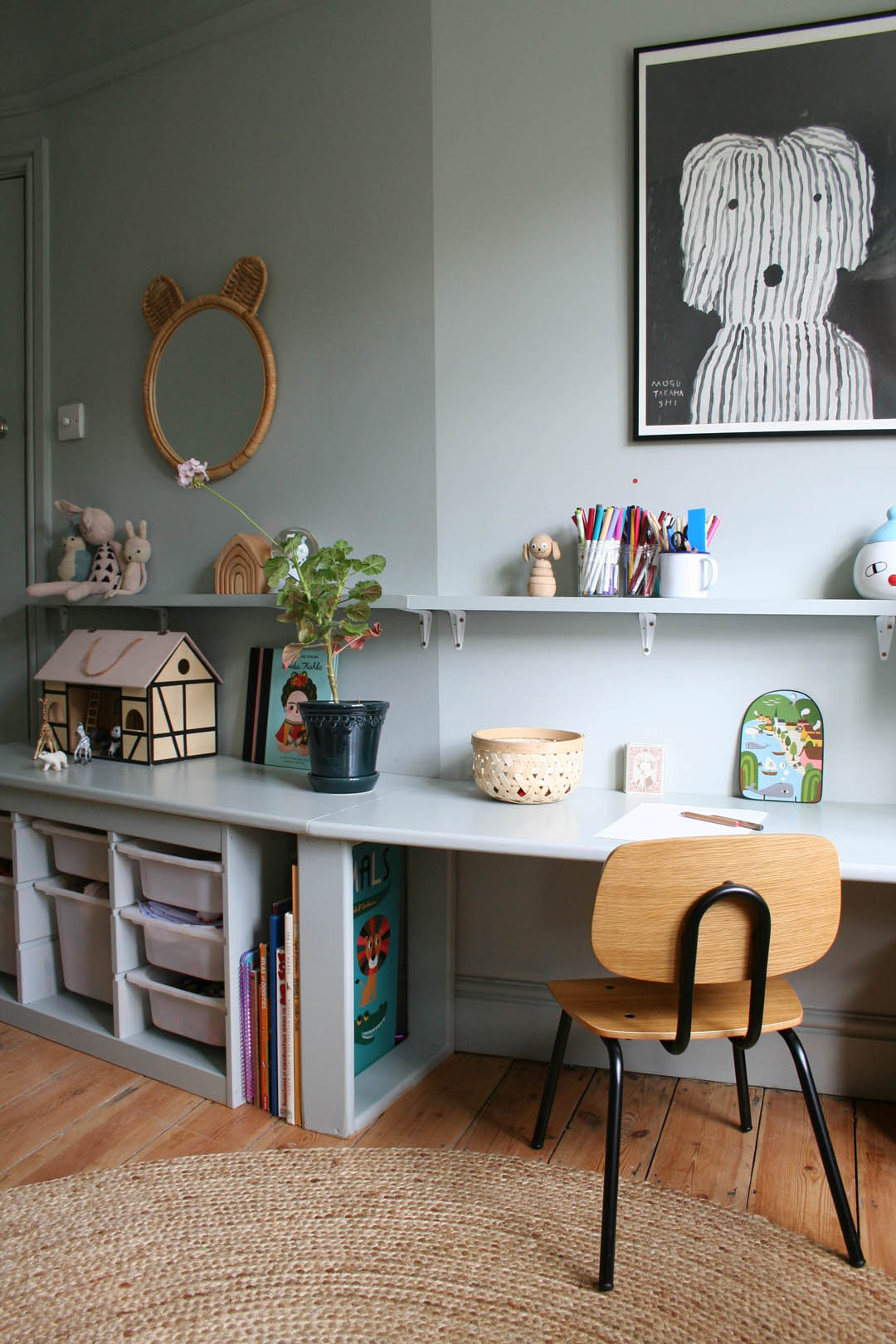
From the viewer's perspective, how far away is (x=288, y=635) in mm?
2543

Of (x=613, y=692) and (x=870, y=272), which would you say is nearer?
(x=870, y=272)

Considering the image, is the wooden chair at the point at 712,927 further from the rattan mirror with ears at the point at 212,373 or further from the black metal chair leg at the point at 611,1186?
the rattan mirror with ears at the point at 212,373

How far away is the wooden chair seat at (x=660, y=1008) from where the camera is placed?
1.52 m

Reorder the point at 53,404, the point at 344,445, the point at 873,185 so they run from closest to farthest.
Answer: the point at 873,185
the point at 344,445
the point at 53,404

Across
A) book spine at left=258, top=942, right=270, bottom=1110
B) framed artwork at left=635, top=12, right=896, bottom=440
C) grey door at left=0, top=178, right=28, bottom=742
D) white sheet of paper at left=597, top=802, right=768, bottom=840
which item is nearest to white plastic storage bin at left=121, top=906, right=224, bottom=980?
book spine at left=258, top=942, right=270, bottom=1110

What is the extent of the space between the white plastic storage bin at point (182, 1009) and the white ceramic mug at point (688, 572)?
1.27 meters

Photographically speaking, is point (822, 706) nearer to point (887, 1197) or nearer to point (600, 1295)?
point (887, 1197)

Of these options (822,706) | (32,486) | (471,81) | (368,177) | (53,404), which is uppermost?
(471,81)

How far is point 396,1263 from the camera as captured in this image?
1.54 meters

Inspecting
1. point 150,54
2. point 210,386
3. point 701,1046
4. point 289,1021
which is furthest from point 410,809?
point 150,54

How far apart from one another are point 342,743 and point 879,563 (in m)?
1.12

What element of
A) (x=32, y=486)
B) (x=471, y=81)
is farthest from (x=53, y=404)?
(x=471, y=81)

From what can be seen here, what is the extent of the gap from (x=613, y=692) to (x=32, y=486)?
1.90 meters

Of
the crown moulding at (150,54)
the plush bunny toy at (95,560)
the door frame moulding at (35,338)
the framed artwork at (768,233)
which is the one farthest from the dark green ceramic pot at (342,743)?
the crown moulding at (150,54)
